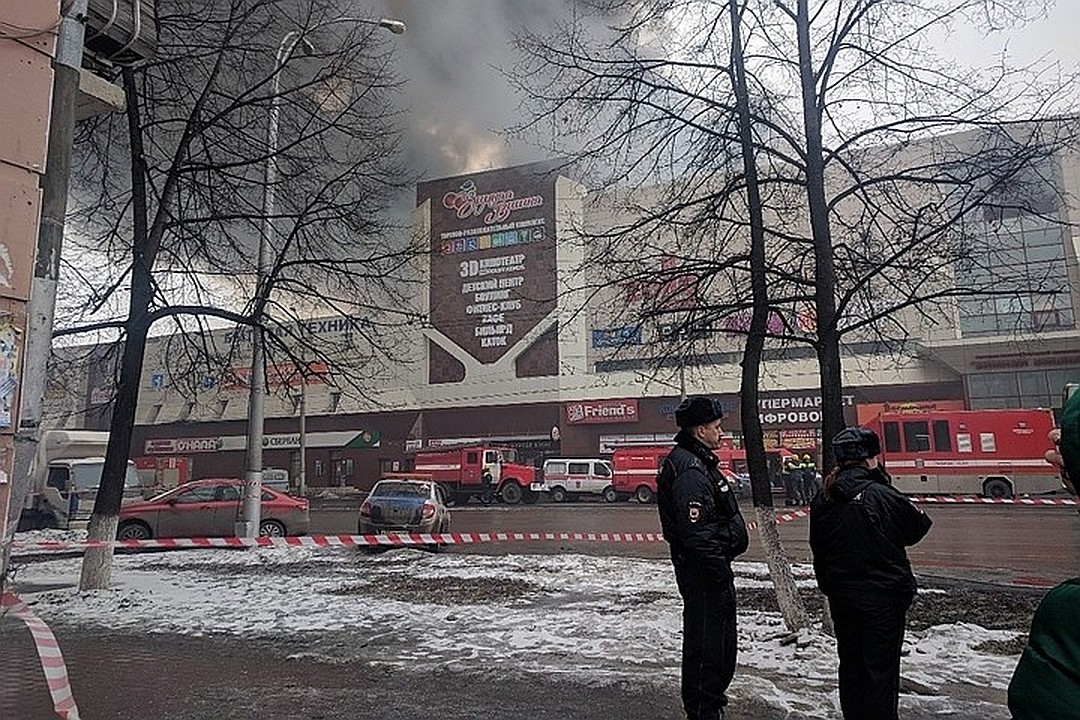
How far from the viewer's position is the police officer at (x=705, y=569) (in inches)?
147

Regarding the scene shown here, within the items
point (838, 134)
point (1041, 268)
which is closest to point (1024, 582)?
point (1041, 268)

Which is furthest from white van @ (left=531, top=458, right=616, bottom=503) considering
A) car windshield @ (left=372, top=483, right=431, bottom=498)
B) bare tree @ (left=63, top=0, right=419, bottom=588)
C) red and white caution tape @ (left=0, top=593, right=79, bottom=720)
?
red and white caution tape @ (left=0, top=593, right=79, bottom=720)

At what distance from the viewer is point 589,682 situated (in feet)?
17.4

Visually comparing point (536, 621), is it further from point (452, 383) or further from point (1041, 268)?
point (452, 383)

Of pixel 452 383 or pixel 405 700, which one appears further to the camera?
pixel 452 383

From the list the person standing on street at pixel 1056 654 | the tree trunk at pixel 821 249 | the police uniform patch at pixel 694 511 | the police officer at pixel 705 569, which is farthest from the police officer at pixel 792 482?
the person standing on street at pixel 1056 654

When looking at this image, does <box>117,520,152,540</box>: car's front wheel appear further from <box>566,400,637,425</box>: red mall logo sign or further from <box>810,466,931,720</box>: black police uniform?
<box>566,400,637,425</box>: red mall logo sign

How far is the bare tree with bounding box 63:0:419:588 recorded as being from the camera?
1002 centimetres

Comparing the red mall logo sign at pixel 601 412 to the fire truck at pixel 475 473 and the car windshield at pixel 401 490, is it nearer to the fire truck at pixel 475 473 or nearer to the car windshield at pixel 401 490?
the fire truck at pixel 475 473

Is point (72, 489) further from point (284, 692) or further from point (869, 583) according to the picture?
point (869, 583)

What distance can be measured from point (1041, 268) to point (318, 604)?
8380 millimetres

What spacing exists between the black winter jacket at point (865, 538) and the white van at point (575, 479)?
28165mm

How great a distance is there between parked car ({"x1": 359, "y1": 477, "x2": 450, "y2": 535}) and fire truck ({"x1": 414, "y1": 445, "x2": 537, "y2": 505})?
1836cm

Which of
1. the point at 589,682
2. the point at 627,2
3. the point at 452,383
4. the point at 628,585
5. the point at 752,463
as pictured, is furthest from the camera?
the point at 452,383
